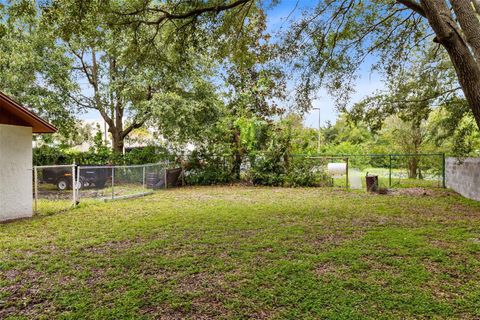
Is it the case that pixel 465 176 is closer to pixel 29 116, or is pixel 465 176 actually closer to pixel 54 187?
pixel 29 116

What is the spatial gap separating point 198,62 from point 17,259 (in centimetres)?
1046

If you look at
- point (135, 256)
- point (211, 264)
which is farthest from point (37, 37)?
point (211, 264)

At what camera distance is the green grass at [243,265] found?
9.57ft

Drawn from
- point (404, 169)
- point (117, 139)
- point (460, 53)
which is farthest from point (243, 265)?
point (117, 139)

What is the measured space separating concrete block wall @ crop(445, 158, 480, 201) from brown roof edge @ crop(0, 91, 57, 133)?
11.2m

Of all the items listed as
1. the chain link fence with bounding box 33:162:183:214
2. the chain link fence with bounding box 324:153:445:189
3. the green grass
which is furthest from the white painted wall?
the chain link fence with bounding box 324:153:445:189

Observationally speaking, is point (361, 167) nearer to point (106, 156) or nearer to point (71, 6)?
point (106, 156)

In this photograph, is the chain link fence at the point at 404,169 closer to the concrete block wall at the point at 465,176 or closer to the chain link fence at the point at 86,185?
the concrete block wall at the point at 465,176

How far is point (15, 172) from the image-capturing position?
6.68 meters

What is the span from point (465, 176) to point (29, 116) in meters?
11.9

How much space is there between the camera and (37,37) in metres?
11.6

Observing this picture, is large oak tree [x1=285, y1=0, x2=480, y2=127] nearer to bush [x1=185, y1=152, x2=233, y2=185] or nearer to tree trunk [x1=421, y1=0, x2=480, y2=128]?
tree trunk [x1=421, y1=0, x2=480, y2=128]

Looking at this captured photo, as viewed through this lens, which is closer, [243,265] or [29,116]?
[243,265]

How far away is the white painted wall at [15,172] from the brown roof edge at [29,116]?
0.23 m
